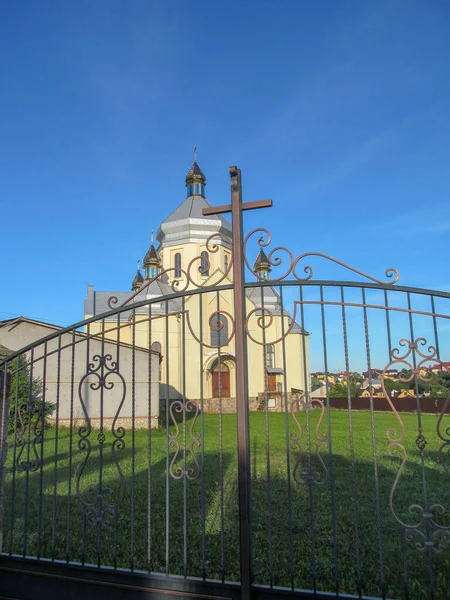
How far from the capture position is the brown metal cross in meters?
3.11

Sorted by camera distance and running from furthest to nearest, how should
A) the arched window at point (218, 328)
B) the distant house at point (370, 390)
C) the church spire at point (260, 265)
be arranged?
1. the church spire at point (260, 265)
2. the arched window at point (218, 328)
3. the distant house at point (370, 390)

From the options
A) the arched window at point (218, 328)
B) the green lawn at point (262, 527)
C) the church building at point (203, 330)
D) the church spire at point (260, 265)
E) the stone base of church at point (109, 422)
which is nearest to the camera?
the arched window at point (218, 328)

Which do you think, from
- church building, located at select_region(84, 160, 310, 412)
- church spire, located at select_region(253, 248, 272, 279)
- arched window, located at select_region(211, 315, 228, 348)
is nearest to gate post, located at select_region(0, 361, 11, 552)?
arched window, located at select_region(211, 315, 228, 348)

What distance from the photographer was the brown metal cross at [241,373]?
3105 mm

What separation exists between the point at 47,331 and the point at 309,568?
42.1 ft

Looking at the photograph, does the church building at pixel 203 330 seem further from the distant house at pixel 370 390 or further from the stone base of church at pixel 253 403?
the distant house at pixel 370 390

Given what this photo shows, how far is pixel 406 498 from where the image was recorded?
6.00 m

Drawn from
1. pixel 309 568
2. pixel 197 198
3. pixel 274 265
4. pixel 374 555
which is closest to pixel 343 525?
pixel 374 555

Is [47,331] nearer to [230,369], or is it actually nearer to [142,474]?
[142,474]

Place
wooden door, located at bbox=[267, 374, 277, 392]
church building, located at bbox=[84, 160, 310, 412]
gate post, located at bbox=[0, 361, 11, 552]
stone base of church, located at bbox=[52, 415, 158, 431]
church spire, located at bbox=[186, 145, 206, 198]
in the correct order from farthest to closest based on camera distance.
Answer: church spire, located at bbox=[186, 145, 206, 198]
wooden door, located at bbox=[267, 374, 277, 392]
church building, located at bbox=[84, 160, 310, 412]
stone base of church, located at bbox=[52, 415, 158, 431]
gate post, located at bbox=[0, 361, 11, 552]

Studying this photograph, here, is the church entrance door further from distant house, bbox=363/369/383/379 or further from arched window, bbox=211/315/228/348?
distant house, bbox=363/369/383/379

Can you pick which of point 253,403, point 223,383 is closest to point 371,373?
point 253,403

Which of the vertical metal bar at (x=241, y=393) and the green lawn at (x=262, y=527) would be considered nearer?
the vertical metal bar at (x=241, y=393)

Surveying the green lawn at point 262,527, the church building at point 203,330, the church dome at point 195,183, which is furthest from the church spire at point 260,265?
the church dome at point 195,183
